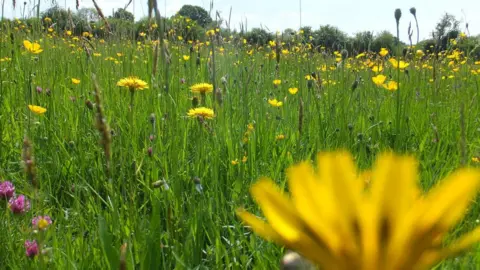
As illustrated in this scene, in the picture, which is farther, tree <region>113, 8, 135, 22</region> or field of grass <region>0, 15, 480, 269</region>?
tree <region>113, 8, 135, 22</region>

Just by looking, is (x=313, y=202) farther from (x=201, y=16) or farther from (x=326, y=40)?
(x=326, y=40)

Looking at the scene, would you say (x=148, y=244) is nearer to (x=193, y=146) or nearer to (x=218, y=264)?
(x=218, y=264)

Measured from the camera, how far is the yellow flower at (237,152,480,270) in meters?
0.24

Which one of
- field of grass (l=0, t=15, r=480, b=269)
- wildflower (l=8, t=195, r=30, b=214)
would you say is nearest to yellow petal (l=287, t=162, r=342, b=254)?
field of grass (l=0, t=15, r=480, b=269)

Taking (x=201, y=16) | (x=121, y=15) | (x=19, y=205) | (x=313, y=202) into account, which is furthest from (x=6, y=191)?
(x=201, y=16)

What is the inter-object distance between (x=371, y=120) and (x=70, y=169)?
1.30 m

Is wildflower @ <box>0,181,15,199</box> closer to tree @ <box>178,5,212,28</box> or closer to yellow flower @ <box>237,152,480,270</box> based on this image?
yellow flower @ <box>237,152,480,270</box>

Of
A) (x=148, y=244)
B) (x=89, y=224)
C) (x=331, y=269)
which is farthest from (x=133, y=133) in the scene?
(x=331, y=269)

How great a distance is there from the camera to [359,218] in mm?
255

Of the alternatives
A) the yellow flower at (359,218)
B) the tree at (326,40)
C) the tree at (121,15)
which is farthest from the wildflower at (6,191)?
the tree at (326,40)

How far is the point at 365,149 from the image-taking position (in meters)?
1.58

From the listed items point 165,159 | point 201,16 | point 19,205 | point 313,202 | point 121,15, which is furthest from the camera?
point 201,16

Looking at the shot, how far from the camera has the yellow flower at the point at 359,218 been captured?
0.79 feet

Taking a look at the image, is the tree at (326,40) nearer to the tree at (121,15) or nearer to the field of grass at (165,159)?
the field of grass at (165,159)
